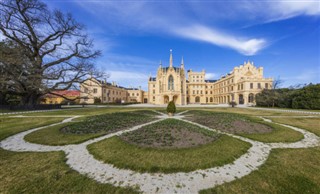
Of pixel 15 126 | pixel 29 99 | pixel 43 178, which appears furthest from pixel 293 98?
pixel 29 99

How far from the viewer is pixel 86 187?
2.91 meters

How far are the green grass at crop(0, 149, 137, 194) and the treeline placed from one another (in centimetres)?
3514

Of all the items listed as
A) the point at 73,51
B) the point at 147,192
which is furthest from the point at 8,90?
the point at 147,192

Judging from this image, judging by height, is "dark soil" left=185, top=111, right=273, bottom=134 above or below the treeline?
below

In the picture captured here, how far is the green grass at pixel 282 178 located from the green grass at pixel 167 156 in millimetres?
866

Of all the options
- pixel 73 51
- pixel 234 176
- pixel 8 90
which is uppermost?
pixel 73 51

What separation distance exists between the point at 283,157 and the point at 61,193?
6915 millimetres

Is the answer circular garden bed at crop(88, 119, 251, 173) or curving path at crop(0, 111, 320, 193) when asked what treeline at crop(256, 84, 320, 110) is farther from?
circular garden bed at crop(88, 119, 251, 173)

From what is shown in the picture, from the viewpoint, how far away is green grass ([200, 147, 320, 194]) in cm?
290

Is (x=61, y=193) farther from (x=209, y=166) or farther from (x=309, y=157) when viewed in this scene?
(x=309, y=157)

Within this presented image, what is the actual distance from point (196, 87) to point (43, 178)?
62.1m

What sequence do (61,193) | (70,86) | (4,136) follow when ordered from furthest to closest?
(70,86) < (4,136) < (61,193)

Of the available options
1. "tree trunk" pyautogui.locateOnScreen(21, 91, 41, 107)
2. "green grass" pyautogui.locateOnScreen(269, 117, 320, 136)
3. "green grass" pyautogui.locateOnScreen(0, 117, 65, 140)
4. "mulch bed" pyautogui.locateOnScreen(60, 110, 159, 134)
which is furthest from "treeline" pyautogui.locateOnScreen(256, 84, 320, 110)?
"tree trunk" pyautogui.locateOnScreen(21, 91, 41, 107)

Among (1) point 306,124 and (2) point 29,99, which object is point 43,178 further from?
(2) point 29,99
